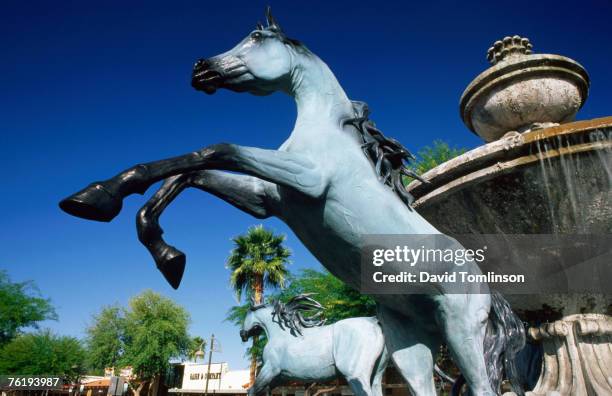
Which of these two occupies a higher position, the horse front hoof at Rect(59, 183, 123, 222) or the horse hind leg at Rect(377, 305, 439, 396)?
the horse front hoof at Rect(59, 183, 123, 222)

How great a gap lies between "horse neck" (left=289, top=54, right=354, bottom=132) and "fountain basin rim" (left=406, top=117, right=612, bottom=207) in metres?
1.02

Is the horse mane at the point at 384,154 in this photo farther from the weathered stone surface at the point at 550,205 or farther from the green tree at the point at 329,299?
the green tree at the point at 329,299

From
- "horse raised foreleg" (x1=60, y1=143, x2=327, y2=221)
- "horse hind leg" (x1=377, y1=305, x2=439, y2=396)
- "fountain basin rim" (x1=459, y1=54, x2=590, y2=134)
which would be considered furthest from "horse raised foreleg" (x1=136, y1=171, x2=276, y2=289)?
Answer: "fountain basin rim" (x1=459, y1=54, x2=590, y2=134)

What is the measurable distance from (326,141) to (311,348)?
5246 mm

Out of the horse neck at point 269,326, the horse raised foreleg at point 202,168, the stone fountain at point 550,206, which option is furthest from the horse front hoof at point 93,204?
the horse neck at point 269,326

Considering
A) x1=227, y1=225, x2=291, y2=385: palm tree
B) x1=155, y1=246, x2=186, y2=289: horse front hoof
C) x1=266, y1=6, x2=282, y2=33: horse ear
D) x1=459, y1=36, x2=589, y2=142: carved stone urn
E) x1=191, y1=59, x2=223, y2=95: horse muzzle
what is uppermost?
x1=227, y1=225, x2=291, y2=385: palm tree

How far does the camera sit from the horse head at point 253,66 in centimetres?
271

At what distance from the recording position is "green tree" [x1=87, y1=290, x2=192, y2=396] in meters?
40.9

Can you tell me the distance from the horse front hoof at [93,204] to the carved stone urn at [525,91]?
14.2 feet

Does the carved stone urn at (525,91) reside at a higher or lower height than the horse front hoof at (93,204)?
higher

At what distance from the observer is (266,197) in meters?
2.55

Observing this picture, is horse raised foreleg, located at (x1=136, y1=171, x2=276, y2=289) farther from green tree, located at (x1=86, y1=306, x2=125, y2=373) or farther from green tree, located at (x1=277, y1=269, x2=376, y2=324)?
green tree, located at (x1=86, y1=306, x2=125, y2=373)

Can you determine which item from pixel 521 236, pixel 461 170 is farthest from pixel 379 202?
pixel 521 236

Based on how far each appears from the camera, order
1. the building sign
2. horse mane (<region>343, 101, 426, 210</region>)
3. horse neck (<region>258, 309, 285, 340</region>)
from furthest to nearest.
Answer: the building sign < horse neck (<region>258, 309, 285, 340</region>) < horse mane (<region>343, 101, 426, 210</region>)
